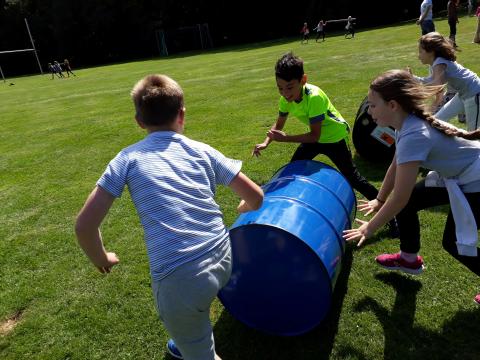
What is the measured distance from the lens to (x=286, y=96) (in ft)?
13.1

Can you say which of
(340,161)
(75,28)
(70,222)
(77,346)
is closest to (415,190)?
(340,161)

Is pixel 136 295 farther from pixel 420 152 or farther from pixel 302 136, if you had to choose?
pixel 420 152

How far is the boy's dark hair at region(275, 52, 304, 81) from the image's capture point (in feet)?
12.3

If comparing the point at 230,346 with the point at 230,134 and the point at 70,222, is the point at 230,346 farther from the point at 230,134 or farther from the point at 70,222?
the point at 230,134

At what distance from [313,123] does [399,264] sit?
1439 millimetres

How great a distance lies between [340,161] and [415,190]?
1072 millimetres

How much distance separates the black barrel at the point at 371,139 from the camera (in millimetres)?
5450

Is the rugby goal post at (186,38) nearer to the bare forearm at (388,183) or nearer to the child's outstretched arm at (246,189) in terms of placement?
the bare forearm at (388,183)

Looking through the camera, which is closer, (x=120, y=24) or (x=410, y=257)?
(x=410, y=257)

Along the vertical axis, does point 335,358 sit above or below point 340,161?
below

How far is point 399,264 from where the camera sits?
11.3 ft

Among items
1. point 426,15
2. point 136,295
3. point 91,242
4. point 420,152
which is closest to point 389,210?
point 420,152

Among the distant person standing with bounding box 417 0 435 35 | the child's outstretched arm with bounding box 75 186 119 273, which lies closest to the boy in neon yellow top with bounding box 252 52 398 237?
the child's outstretched arm with bounding box 75 186 119 273

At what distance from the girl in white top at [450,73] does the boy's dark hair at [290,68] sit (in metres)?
1.68
